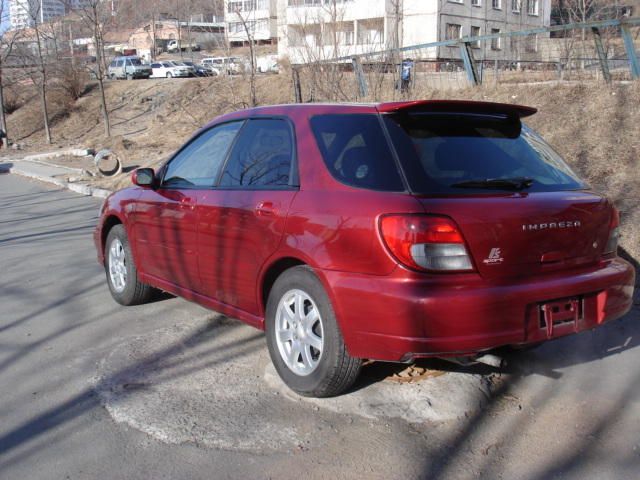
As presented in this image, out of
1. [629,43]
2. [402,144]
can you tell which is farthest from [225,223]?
[629,43]

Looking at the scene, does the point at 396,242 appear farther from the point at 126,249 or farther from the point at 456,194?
the point at 126,249

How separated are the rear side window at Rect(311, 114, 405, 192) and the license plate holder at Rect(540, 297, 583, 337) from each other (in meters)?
1.03

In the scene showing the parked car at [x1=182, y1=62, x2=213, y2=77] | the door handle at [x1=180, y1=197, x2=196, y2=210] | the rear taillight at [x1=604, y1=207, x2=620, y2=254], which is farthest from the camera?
the parked car at [x1=182, y1=62, x2=213, y2=77]

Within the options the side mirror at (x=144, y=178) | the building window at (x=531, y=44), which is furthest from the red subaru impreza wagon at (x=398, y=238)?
the building window at (x=531, y=44)

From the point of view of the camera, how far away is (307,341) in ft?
13.6

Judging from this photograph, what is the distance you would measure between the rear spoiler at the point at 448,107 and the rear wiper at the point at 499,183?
0.52 m

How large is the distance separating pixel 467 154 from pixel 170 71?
4432 centimetres

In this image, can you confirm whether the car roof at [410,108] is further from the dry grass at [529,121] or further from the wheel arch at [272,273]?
the dry grass at [529,121]

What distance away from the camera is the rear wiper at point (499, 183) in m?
3.86

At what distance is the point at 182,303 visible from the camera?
639 cm

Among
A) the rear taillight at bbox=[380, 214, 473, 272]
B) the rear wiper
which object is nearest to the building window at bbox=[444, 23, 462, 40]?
the rear wiper

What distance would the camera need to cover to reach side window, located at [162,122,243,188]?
17.0 feet

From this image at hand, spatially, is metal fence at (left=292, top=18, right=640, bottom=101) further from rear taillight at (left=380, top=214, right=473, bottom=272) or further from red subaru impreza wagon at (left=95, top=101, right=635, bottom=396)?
rear taillight at (left=380, top=214, right=473, bottom=272)

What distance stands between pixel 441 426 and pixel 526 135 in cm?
196
